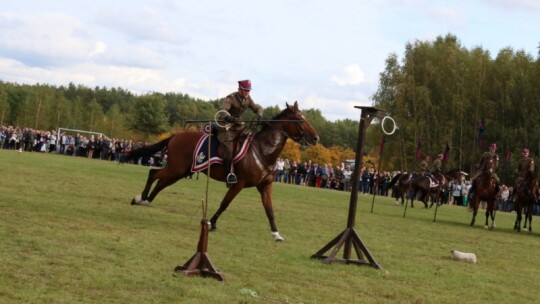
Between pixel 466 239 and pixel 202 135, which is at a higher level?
pixel 202 135

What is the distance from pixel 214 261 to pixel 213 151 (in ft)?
17.2

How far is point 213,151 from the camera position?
51.8 feet

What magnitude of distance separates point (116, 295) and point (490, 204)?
2138cm

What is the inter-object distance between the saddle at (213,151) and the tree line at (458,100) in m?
53.0

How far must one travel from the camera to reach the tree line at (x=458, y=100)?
6756 centimetres

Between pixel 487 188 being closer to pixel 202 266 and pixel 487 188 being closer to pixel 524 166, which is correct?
pixel 524 166

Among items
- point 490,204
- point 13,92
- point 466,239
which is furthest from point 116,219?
point 13,92

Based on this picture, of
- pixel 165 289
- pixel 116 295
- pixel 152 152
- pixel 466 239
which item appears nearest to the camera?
pixel 116 295

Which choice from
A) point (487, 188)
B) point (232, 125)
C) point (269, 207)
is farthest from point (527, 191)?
point (232, 125)

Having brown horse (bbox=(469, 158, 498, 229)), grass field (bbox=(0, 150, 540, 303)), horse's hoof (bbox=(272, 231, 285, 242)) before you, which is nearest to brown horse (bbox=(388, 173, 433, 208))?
brown horse (bbox=(469, 158, 498, 229))

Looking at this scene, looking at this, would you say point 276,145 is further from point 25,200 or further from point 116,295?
point 116,295

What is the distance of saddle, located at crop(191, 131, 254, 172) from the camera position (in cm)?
1546

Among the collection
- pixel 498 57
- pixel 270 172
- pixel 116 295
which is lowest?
pixel 116 295

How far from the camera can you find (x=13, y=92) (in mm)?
117688
